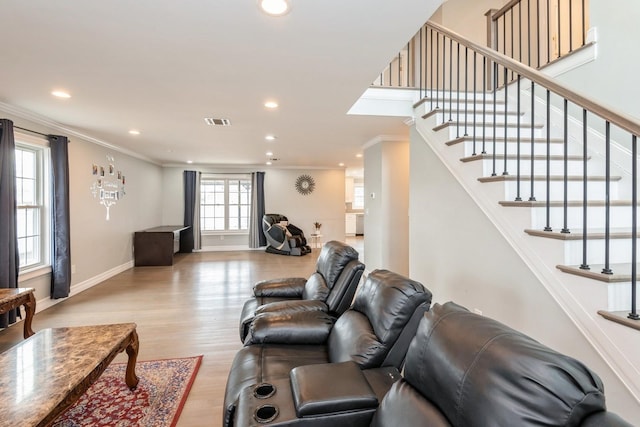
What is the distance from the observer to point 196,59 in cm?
226

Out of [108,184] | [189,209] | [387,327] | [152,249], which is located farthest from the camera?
[189,209]

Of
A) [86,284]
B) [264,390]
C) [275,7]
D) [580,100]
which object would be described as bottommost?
[86,284]

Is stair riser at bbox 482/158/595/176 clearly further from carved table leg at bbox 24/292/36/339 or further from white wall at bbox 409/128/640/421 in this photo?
carved table leg at bbox 24/292/36/339

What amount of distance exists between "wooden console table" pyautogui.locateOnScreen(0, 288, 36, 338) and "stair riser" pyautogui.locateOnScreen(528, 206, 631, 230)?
4263mm

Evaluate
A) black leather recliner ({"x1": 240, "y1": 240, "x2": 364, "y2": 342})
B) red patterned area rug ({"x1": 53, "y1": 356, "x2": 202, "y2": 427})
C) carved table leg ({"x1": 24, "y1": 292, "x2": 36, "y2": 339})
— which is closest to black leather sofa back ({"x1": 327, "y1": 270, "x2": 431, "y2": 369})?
black leather recliner ({"x1": 240, "y1": 240, "x2": 364, "y2": 342})

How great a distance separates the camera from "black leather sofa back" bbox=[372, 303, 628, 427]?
673mm

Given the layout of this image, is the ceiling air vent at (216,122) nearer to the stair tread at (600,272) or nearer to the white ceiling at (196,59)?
the white ceiling at (196,59)

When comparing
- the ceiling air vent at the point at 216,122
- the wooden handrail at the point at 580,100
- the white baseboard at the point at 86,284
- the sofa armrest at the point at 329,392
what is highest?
the ceiling air vent at the point at 216,122

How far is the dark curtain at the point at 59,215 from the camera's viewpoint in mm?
3977

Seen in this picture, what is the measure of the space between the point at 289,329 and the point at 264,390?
2.06 feet

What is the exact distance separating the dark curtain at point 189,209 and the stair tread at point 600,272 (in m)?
7.92

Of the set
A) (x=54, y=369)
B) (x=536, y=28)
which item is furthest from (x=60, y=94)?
(x=536, y=28)

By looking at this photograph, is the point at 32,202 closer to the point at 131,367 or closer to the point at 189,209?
the point at 131,367

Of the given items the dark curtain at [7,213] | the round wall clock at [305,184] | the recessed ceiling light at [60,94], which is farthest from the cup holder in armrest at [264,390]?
the round wall clock at [305,184]
